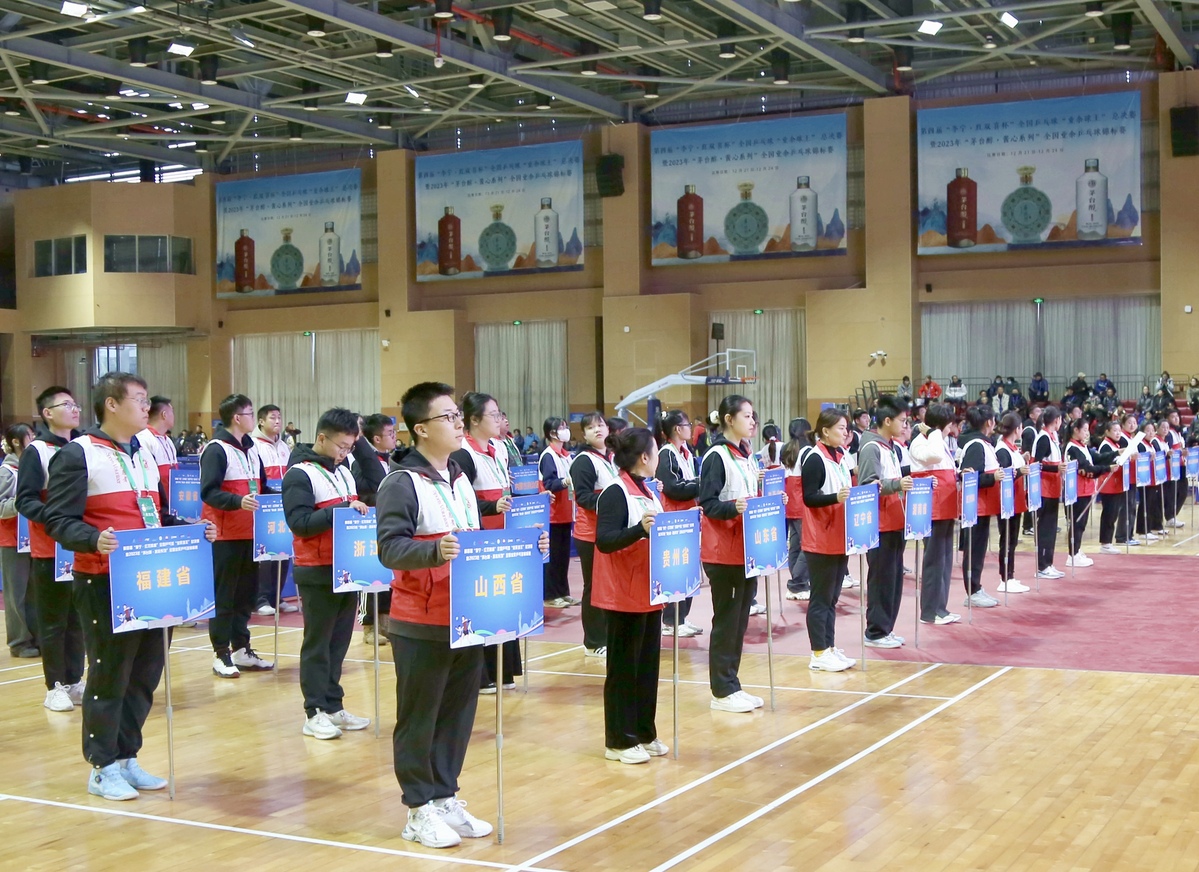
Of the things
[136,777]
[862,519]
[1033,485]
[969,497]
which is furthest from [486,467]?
[1033,485]

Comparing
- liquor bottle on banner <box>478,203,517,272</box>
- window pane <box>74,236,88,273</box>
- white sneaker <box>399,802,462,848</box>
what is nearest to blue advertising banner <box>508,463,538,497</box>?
white sneaker <box>399,802,462,848</box>

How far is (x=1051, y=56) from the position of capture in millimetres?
25922

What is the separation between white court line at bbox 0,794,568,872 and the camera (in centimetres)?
492

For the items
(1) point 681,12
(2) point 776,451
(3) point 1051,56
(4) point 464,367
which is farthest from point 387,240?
(2) point 776,451

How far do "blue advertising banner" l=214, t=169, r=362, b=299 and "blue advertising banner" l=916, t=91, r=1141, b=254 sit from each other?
14.9 metres

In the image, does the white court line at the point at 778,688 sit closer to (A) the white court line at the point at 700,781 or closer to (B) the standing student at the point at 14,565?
(A) the white court line at the point at 700,781

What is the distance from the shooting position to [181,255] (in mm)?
35094

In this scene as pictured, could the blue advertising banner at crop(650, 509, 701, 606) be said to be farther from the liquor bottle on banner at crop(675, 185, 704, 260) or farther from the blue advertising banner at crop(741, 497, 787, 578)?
the liquor bottle on banner at crop(675, 185, 704, 260)

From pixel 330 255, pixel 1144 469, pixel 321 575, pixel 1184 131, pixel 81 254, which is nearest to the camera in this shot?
pixel 321 575

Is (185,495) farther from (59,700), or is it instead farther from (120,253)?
(120,253)

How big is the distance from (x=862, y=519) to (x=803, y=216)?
69.4ft

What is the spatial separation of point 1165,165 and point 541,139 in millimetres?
14449

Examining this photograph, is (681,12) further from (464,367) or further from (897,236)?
(464,367)

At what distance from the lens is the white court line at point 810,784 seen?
4.95m
